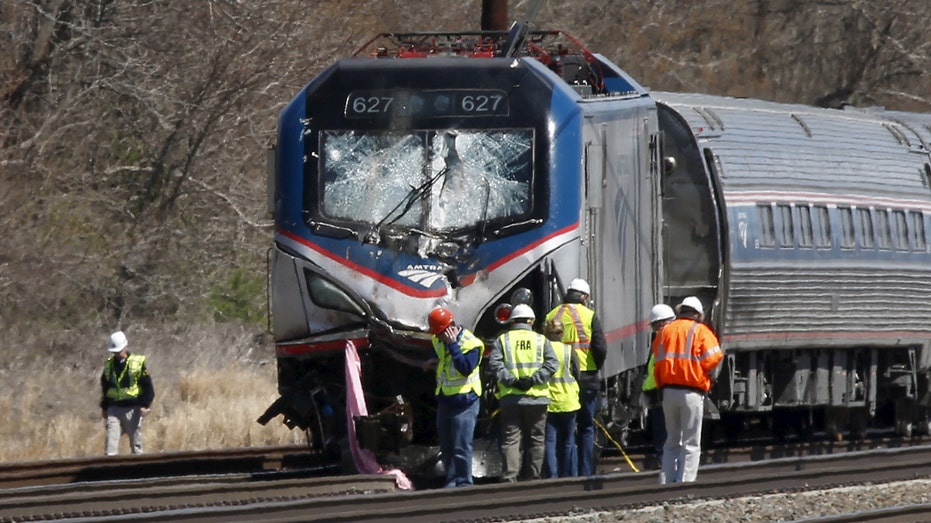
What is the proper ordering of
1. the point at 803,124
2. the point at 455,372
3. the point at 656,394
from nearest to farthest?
1. the point at 455,372
2. the point at 656,394
3. the point at 803,124

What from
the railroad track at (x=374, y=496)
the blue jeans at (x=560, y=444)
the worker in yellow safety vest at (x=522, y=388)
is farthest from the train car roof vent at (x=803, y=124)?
the worker in yellow safety vest at (x=522, y=388)

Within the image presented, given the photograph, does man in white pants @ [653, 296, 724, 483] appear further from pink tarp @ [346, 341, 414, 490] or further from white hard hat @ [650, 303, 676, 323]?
pink tarp @ [346, 341, 414, 490]

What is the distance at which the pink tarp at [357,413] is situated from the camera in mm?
12820

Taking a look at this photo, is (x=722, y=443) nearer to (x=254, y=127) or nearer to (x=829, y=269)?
(x=829, y=269)

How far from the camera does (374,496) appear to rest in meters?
10.9

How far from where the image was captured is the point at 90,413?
808 inches

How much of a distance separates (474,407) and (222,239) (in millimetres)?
14772

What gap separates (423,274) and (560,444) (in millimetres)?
1951

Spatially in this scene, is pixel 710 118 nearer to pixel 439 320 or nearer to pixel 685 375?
pixel 685 375

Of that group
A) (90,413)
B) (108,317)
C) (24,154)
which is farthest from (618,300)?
(24,154)

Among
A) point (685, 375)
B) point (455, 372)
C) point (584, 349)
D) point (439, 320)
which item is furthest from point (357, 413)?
point (685, 375)

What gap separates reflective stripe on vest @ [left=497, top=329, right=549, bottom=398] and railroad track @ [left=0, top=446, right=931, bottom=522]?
0.89 m

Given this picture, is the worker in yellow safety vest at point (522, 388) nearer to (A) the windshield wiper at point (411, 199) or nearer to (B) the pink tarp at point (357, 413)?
(B) the pink tarp at point (357, 413)

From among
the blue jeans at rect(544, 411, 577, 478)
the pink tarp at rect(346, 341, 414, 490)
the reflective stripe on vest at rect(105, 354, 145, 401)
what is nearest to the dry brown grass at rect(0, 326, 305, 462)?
the reflective stripe on vest at rect(105, 354, 145, 401)
